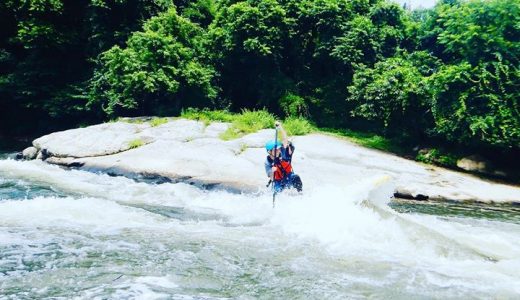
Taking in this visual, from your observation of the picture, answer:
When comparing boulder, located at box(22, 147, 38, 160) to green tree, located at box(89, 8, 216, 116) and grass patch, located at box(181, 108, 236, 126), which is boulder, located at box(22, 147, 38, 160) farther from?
grass patch, located at box(181, 108, 236, 126)

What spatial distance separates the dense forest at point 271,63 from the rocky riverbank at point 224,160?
2.42 m

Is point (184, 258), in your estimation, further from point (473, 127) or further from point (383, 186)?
point (473, 127)

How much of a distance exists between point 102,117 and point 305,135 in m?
12.1


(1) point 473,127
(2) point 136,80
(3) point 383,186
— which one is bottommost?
(3) point 383,186

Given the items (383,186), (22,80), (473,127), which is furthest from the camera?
(22,80)

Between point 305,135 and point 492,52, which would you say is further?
point 305,135

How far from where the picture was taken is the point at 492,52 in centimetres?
1562

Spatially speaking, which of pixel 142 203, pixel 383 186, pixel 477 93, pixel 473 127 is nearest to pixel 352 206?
pixel 383 186

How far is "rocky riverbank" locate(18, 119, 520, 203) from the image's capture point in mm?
13203

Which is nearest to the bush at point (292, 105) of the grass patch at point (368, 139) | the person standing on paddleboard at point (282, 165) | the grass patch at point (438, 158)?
the grass patch at point (368, 139)

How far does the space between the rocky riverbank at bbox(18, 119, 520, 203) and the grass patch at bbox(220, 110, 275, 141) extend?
467 mm

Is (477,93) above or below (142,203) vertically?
above

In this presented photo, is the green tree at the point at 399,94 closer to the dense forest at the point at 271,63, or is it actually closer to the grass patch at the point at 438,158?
the dense forest at the point at 271,63

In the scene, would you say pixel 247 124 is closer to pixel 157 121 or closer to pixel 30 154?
pixel 157 121
